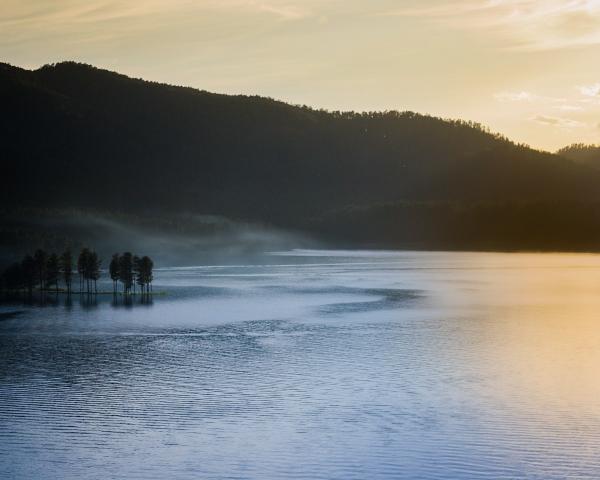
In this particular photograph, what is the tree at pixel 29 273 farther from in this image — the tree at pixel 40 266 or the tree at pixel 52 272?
the tree at pixel 52 272

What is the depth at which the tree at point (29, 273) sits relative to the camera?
124m

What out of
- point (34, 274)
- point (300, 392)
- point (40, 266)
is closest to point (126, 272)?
point (40, 266)

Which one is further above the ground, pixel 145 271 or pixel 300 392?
pixel 145 271

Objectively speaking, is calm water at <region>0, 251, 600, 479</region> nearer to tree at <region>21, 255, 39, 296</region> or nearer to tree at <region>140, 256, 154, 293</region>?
tree at <region>140, 256, 154, 293</region>

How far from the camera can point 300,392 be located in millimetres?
50188

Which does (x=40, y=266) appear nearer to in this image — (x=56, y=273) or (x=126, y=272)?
(x=56, y=273)

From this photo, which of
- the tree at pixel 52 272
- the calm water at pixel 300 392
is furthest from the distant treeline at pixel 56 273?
the calm water at pixel 300 392

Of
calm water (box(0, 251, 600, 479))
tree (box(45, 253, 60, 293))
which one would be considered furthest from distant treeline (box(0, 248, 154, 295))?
calm water (box(0, 251, 600, 479))

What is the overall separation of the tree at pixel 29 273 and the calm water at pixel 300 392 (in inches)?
996

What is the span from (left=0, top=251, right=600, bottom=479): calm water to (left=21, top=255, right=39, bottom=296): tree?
83.0 ft

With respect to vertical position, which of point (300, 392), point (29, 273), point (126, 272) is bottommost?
point (300, 392)

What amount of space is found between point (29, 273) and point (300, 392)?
84304 mm

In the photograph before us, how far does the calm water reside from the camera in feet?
121

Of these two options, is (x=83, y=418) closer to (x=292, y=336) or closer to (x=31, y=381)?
(x=31, y=381)
